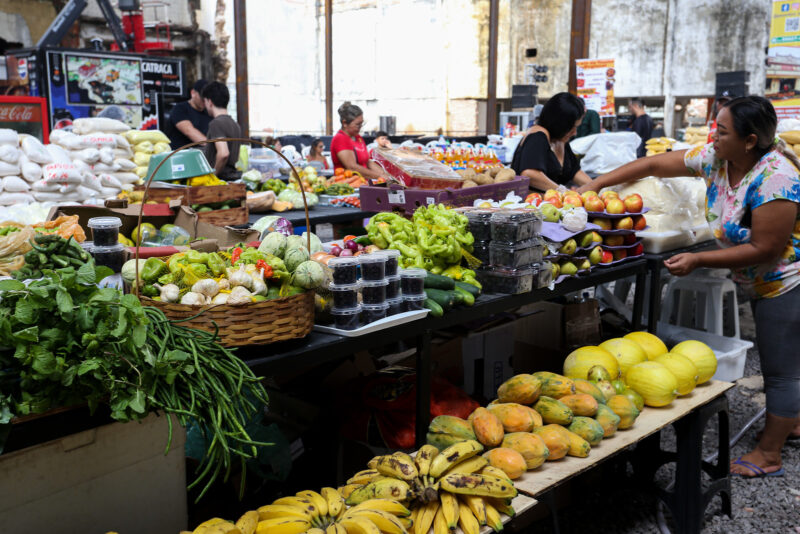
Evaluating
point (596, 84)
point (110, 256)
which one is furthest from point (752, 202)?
point (596, 84)

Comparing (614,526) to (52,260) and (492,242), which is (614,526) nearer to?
(492,242)

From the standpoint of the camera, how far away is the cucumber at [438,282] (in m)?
2.51

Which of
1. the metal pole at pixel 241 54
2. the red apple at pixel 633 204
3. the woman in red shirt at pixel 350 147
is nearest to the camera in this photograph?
the red apple at pixel 633 204

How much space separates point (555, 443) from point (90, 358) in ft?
4.79

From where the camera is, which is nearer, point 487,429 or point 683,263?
point 487,429

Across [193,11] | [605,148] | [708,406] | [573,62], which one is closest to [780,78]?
[605,148]

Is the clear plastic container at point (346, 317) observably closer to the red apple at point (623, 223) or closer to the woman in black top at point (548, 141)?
the red apple at point (623, 223)

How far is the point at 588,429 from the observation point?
7.61 ft

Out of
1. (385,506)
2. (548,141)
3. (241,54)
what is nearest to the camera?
(385,506)

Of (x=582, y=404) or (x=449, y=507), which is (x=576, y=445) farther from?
(x=449, y=507)

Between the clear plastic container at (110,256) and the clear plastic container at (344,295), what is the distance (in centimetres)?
71

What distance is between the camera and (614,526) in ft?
9.71

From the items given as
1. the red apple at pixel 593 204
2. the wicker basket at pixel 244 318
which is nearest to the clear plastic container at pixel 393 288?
the wicker basket at pixel 244 318

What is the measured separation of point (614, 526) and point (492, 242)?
138 cm
